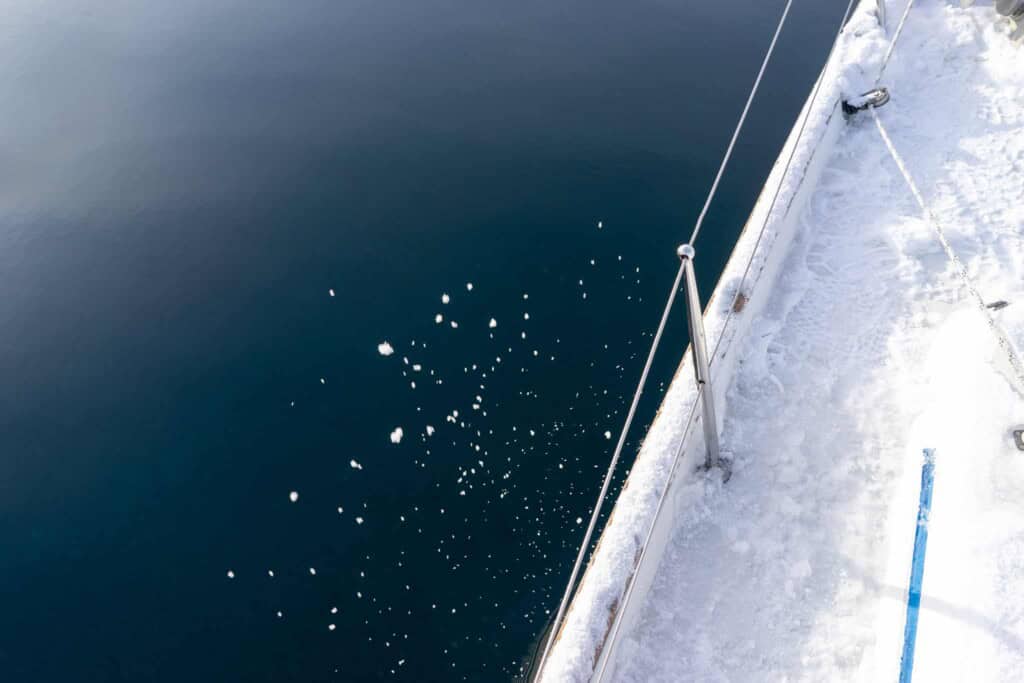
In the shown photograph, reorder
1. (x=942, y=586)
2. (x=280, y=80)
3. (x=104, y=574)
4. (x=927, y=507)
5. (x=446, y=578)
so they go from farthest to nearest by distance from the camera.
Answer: (x=280, y=80) → (x=104, y=574) → (x=446, y=578) → (x=927, y=507) → (x=942, y=586)

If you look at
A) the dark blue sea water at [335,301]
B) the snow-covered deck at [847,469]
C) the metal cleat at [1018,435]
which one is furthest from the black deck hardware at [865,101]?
the metal cleat at [1018,435]

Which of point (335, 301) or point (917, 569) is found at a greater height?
point (917, 569)

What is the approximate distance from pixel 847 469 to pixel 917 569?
0.79 metres

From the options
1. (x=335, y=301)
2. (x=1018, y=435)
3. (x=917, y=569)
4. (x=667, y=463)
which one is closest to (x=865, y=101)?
(x=1018, y=435)

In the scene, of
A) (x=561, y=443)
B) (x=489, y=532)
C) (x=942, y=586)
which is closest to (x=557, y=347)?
(x=561, y=443)

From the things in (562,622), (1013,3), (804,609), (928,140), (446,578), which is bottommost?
(446,578)

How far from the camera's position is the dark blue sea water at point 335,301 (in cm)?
698

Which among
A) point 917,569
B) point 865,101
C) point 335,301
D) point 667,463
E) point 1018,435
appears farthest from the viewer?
point 335,301

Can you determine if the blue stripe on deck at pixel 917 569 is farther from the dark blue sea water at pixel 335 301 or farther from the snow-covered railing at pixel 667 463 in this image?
the dark blue sea water at pixel 335 301

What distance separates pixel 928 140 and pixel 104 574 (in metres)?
8.91

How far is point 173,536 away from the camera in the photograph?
24.8 ft

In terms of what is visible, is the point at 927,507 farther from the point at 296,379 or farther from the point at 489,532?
the point at 296,379

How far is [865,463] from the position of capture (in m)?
4.96

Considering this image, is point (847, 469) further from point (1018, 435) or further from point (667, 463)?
point (667, 463)
